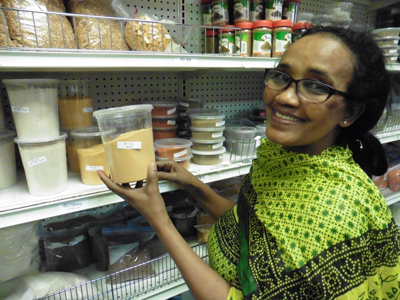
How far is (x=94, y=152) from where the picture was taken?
96 centimetres

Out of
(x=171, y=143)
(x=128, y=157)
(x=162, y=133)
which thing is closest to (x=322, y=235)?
(x=128, y=157)

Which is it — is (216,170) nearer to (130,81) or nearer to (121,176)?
(121,176)

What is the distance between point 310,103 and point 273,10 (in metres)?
0.80

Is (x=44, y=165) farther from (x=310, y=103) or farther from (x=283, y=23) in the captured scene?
(x=283, y=23)

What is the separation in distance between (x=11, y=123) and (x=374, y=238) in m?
1.48

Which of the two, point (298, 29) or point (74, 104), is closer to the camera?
point (74, 104)

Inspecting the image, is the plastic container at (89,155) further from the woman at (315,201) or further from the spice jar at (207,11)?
the spice jar at (207,11)

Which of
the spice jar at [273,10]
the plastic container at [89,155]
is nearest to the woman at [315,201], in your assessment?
the plastic container at [89,155]

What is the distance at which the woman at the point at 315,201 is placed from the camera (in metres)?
Result: 0.65

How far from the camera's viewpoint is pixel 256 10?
1.28 meters

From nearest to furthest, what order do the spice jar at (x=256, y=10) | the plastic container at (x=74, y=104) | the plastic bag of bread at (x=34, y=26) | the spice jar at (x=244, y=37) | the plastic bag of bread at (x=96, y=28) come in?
the plastic bag of bread at (x=34, y=26), the plastic bag of bread at (x=96, y=28), the plastic container at (x=74, y=104), the spice jar at (x=244, y=37), the spice jar at (x=256, y=10)

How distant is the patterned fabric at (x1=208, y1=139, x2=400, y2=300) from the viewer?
2.09 ft

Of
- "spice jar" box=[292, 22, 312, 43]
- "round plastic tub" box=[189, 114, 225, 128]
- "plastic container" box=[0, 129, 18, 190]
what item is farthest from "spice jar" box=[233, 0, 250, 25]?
"plastic container" box=[0, 129, 18, 190]

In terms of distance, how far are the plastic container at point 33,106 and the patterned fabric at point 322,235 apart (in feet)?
2.44
